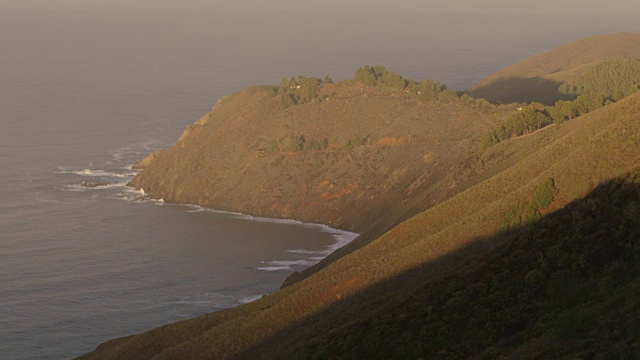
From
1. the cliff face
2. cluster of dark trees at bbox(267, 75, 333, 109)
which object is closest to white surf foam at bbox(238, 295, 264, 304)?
the cliff face

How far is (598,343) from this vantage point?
101 ft

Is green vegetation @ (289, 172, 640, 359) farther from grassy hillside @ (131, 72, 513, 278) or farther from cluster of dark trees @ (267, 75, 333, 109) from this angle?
cluster of dark trees @ (267, 75, 333, 109)

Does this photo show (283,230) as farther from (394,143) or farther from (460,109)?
(460,109)

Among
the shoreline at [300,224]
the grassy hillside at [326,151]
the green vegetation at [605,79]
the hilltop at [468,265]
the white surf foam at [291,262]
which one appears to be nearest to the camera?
the hilltop at [468,265]

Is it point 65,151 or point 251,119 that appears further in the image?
point 65,151

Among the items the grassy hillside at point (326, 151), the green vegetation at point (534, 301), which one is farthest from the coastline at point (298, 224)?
the green vegetation at point (534, 301)

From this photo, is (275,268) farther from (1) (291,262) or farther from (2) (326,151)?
(2) (326,151)

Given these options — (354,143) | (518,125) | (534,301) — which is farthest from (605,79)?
(534,301)

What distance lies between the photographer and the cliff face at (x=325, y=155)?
112188mm

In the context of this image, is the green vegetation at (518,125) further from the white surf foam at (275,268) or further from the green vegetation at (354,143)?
the white surf foam at (275,268)

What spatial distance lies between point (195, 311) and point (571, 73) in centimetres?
10702

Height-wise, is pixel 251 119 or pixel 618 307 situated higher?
pixel 251 119

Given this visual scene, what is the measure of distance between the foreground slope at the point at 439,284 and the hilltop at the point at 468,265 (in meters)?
0.10

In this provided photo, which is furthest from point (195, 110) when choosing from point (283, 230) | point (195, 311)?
point (195, 311)
